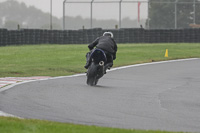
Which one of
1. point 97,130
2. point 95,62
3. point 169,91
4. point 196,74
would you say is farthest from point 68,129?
point 196,74

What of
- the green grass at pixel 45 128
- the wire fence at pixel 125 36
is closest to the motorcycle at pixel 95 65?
the green grass at pixel 45 128

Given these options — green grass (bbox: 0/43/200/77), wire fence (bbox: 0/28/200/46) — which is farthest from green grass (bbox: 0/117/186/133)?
wire fence (bbox: 0/28/200/46)

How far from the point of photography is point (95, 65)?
43.5ft

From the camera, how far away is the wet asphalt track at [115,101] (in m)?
7.89

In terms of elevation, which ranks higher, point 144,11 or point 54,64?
point 144,11

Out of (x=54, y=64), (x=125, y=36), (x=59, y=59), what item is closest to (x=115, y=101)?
(x=54, y=64)

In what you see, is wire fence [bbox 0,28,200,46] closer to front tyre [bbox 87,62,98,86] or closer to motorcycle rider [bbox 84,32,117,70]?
motorcycle rider [bbox 84,32,117,70]

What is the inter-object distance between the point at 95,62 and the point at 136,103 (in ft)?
11.6

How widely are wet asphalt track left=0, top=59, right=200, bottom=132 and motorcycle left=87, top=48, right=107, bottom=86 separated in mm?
229

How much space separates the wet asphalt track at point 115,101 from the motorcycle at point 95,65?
0.23 m

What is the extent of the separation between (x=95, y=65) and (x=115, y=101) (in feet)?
10.6

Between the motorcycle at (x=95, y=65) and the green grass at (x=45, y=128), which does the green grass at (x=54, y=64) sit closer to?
the green grass at (x=45, y=128)

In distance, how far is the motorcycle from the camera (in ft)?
43.4

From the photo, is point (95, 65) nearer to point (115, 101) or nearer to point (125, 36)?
point (115, 101)
